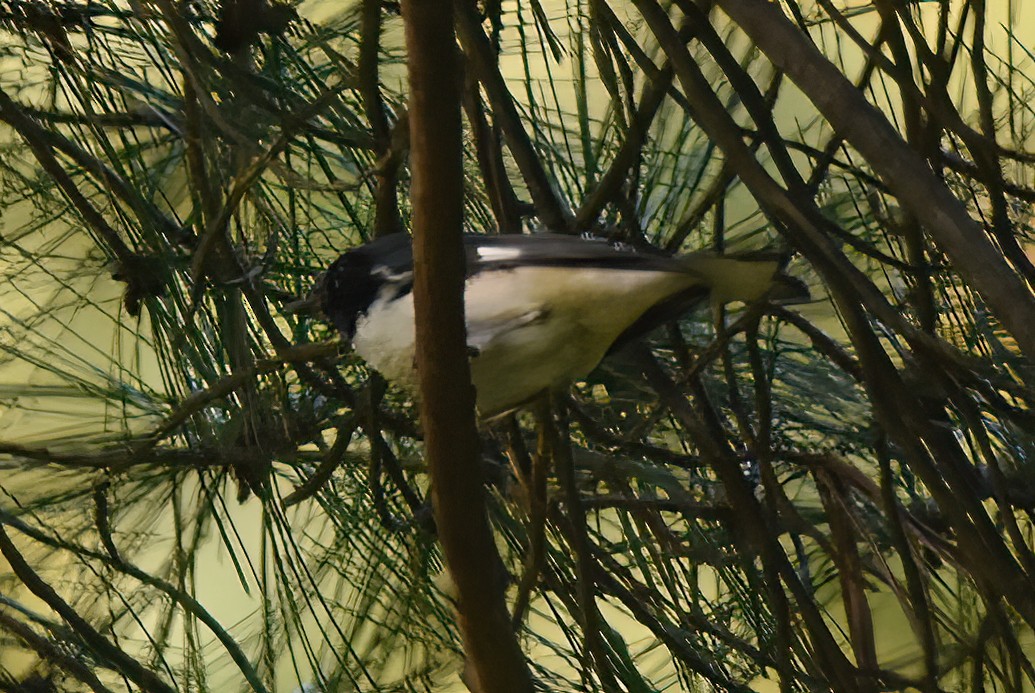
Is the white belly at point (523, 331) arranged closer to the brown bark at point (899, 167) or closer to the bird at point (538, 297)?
the bird at point (538, 297)

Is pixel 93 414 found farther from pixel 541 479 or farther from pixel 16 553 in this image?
pixel 541 479

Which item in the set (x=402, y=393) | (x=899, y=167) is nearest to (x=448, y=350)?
(x=899, y=167)

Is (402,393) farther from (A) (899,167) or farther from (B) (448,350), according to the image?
(A) (899,167)

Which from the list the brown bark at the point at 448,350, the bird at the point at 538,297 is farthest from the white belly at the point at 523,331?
the brown bark at the point at 448,350

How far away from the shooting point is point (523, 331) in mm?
775

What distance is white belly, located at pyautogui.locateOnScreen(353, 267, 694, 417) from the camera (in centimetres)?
74

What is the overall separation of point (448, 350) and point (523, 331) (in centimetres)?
30

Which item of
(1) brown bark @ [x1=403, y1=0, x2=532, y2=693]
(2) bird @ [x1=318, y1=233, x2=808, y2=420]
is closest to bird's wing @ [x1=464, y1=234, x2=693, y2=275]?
(2) bird @ [x1=318, y1=233, x2=808, y2=420]

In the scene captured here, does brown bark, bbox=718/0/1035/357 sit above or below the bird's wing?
below

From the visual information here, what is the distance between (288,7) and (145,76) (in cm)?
19

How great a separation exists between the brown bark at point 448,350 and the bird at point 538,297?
0.65 ft

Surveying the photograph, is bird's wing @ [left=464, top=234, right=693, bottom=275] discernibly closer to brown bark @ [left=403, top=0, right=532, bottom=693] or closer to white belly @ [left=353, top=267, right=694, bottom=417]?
white belly @ [left=353, top=267, right=694, bottom=417]

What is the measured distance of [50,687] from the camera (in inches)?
38.8

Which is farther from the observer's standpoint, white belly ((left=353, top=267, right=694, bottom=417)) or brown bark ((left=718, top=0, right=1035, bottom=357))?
white belly ((left=353, top=267, right=694, bottom=417))
